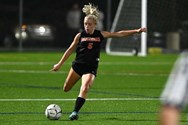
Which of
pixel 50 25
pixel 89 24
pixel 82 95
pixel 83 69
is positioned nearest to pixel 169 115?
pixel 82 95

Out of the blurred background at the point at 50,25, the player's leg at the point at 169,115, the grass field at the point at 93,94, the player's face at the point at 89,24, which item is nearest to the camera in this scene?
the player's leg at the point at 169,115

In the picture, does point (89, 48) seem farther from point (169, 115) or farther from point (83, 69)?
point (169, 115)

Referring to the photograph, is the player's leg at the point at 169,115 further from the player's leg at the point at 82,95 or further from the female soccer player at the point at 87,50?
the female soccer player at the point at 87,50

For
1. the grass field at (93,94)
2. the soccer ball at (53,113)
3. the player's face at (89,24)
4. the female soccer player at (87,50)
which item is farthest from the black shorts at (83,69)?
the soccer ball at (53,113)

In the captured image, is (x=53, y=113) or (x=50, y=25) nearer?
(x=53, y=113)

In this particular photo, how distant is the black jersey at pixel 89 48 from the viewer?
10.0 m

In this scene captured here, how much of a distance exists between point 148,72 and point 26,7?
51.2 feet

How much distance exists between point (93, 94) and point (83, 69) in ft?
12.8

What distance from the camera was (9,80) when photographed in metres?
17.3

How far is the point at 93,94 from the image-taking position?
1386 centimetres

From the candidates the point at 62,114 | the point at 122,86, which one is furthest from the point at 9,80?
the point at 62,114

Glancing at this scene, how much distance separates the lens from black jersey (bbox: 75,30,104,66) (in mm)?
10023

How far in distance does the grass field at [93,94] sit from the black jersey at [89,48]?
864 mm

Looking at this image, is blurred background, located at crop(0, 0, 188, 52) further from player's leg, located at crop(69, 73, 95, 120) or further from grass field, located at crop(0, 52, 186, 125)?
player's leg, located at crop(69, 73, 95, 120)
